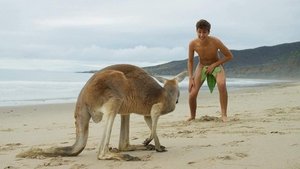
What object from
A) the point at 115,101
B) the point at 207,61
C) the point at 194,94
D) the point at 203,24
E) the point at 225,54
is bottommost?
the point at 194,94

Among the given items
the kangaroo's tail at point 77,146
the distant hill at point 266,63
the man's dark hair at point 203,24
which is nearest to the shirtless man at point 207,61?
the man's dark hair at point 203,24

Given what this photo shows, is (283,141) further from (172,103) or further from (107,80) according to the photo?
(107,80)

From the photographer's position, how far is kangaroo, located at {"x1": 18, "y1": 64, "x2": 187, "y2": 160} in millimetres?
4828

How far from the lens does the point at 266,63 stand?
54.8 metres

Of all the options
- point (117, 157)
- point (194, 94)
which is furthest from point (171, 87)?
point (194, 94)

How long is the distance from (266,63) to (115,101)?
51.8 m

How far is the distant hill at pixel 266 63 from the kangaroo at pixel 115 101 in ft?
127

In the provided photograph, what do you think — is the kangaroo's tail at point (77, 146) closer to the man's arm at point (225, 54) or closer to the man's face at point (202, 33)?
the man's face at point (202, 33)

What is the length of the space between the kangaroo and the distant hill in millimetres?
38625

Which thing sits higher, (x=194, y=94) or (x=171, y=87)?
(x=171, y=87)

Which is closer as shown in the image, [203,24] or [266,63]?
[203,24]

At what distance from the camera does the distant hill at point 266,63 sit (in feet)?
163

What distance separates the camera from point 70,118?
977cm

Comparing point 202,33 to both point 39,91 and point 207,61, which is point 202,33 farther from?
point 39,91
